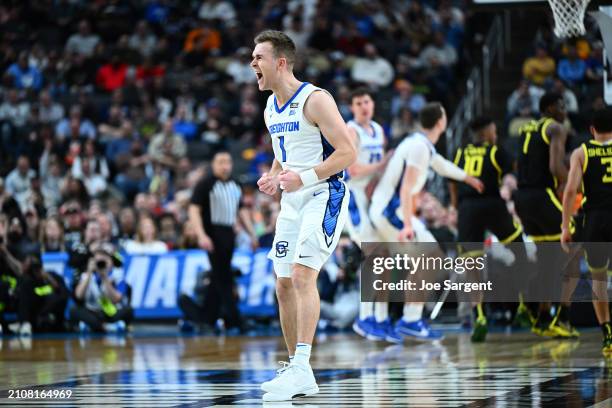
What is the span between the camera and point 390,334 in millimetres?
12133

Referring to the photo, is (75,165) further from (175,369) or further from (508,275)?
(175,369)

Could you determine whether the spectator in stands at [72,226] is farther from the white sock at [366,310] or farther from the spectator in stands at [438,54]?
the spectator in stands at [438,54]

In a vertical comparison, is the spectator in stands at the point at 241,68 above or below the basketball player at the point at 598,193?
above

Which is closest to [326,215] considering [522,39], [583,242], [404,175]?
[583,242]

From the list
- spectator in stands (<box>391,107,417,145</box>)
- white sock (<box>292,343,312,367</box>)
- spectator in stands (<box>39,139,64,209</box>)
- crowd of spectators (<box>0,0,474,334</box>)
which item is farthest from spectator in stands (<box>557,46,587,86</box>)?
white sock (<box>292,343,312,367</box>)

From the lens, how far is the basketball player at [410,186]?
1180cm

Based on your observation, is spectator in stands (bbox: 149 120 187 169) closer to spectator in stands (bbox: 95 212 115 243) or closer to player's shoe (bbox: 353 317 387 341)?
spectator in stands (bbox: 95 212 115 243)

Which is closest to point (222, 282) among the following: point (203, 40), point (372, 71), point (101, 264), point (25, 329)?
point (101, 264)

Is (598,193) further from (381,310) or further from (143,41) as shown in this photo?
(143,41)

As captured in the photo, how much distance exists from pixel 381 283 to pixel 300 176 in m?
5.96

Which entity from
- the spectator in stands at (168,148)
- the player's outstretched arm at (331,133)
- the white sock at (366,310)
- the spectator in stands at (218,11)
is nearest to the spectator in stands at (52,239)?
the spectator in stands at (168,148)

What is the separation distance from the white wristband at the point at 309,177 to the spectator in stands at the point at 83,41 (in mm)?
18732

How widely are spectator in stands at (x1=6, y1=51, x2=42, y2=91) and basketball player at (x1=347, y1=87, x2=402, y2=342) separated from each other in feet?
43.8

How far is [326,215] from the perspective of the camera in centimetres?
727
